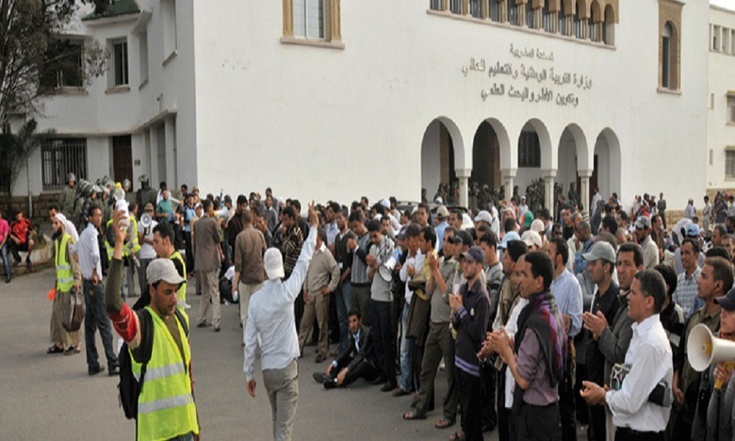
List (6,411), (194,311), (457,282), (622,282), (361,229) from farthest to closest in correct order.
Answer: (194,311) → (361,229) → (6,411) → (457,282) → (622,282)

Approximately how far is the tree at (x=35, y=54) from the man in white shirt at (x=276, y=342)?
1525 centimetres

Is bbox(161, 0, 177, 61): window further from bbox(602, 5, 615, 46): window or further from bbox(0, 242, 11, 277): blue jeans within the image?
bbox(602, 5, 615, 46): window

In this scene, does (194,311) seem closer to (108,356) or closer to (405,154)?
(108,356)

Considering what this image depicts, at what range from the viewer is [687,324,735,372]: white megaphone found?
11.3 ft

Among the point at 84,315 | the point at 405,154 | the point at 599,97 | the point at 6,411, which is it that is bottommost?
the point at 6,411

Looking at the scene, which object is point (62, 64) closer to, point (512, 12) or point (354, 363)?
point (512, 12)

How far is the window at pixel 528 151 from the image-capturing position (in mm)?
30922

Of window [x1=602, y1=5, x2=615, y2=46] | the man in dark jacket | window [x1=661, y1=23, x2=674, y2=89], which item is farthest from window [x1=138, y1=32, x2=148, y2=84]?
window [x1=661, y1=23, x2=674, y2=89]

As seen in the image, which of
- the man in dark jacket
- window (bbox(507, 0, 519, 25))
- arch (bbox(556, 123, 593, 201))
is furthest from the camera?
arch (bbox(556, 123, 593, 201))

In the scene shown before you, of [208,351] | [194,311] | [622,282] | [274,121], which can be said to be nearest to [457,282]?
[622,282]

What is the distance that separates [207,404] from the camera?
7617mm

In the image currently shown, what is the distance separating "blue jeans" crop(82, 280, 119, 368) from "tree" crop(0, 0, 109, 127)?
466 inches

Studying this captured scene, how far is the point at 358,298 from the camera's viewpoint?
8.79 meters

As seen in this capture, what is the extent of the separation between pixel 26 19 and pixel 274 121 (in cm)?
706
